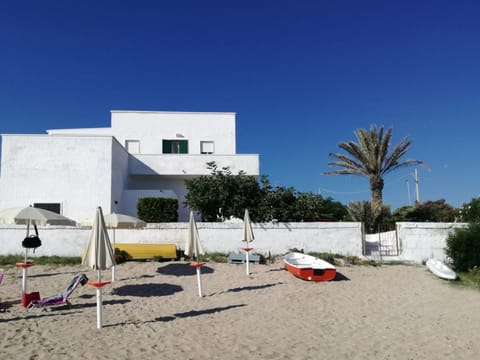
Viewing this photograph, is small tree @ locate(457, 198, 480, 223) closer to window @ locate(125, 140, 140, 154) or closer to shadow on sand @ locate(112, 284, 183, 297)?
shadow on sand @ locate(112, 284, 183, 297)

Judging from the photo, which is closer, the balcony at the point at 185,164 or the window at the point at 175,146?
the balcony at the point at 185,164

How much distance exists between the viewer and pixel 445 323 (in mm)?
9258

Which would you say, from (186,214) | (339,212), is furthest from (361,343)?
(339,212)

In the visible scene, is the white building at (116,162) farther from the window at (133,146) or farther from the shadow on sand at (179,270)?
the shadow on sand at (179,270)

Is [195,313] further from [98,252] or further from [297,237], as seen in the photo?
[297,237]

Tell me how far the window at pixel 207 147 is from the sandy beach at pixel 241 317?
1387 cm

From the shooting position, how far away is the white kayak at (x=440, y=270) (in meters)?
14.1

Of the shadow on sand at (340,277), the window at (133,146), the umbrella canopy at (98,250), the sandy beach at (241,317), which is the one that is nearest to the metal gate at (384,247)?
the sandy beach at (241,317)

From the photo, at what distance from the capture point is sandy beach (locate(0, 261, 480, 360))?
21.9ft

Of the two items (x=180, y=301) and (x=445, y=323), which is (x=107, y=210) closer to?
(x=180, y=301)

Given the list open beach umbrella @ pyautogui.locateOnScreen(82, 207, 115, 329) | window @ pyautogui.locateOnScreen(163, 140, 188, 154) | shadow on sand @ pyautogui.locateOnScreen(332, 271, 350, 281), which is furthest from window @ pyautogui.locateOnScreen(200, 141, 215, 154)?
open beach umbrella @ pyautogui.locateOnScreen(82, 207, 115, 329)

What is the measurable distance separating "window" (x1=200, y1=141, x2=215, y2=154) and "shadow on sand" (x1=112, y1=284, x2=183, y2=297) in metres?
16.4

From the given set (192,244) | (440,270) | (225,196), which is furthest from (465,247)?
(192,244)

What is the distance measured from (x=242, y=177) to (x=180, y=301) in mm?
9038
